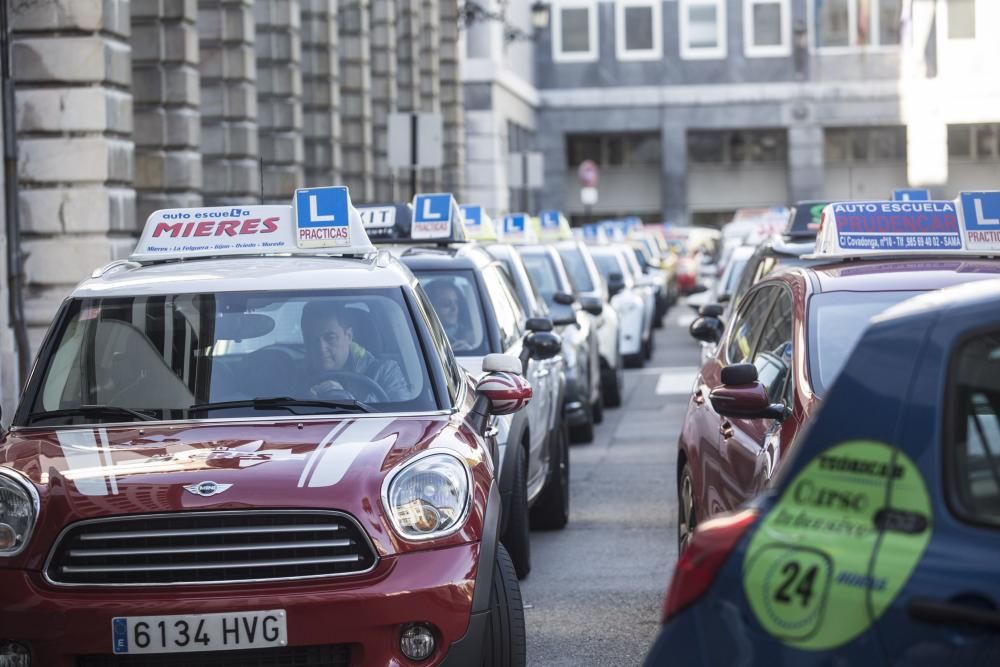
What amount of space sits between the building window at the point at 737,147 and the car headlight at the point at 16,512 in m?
65.2

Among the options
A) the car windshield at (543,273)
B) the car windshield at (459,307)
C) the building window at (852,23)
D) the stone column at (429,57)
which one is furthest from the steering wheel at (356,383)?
the building window at (852,23)

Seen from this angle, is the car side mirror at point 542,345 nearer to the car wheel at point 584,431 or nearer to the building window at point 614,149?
the car wheel at point 584,431

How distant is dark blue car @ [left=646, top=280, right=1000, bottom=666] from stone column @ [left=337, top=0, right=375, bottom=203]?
102ft

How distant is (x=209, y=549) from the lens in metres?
5.52

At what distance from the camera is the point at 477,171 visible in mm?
51031

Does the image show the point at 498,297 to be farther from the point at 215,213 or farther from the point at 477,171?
the point at 477,171

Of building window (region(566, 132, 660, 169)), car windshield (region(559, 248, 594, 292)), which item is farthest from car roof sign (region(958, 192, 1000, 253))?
building window (region(566, 132, 660, 169))

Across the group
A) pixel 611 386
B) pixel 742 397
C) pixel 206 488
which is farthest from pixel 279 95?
pixel 206 488

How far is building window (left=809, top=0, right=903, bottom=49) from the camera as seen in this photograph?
66.8m

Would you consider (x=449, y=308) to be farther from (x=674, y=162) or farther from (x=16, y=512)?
(x=674, y=162)

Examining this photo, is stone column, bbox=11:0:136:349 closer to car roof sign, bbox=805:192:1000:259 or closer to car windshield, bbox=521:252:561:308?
car windshield, bbox=521:252:561:308

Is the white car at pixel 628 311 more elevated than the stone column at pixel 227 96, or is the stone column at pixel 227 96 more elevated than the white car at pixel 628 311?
the stone column at pixel 227 96

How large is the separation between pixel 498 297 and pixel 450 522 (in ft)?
15.3

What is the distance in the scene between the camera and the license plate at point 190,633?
5.42m
